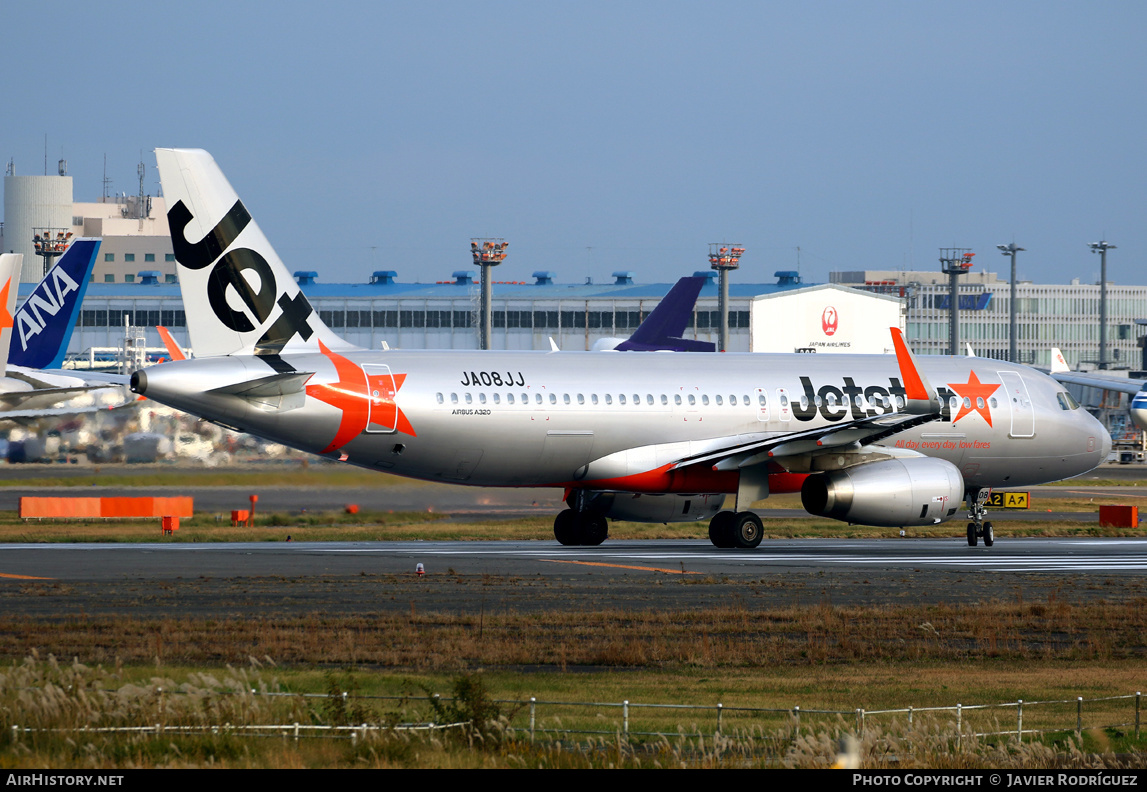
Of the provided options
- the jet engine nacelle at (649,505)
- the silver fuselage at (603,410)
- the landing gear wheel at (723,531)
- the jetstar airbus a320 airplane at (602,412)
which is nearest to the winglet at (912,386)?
the jetstar airbus a320 airplane at (602,412)

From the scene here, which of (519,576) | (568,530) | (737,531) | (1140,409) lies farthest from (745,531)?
(1140,409)

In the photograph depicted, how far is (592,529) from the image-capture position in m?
35.8

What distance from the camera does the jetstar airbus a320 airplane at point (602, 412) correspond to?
31.0 metres

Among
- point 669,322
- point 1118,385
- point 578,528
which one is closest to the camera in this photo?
point 578,528

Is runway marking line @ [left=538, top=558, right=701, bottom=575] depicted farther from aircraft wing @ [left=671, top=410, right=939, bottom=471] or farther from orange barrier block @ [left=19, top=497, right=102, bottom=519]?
orange barrier block @ [left=19, top=497, right=102, bottom=519]


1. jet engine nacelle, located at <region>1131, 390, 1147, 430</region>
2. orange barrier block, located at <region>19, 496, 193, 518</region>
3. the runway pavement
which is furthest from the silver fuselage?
jet engine nacelle, located at <region>1131, 390, 1147, 430</region>

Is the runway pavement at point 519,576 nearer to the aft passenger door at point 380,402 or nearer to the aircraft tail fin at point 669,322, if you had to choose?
the aft passenger door at point 380,402

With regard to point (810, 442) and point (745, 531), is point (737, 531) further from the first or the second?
point (810, 442)

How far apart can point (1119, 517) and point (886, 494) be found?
16.4 meters

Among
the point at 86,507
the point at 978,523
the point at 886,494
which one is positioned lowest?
the point at 86,507

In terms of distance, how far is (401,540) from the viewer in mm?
37375

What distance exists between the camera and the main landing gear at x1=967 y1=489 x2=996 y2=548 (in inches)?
1467

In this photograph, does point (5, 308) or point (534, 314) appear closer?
point (5, 308)

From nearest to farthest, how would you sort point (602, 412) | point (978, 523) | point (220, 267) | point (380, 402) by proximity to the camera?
point (220, 267) → point (380, 402) → point (602, 412) → point (978, 523)
